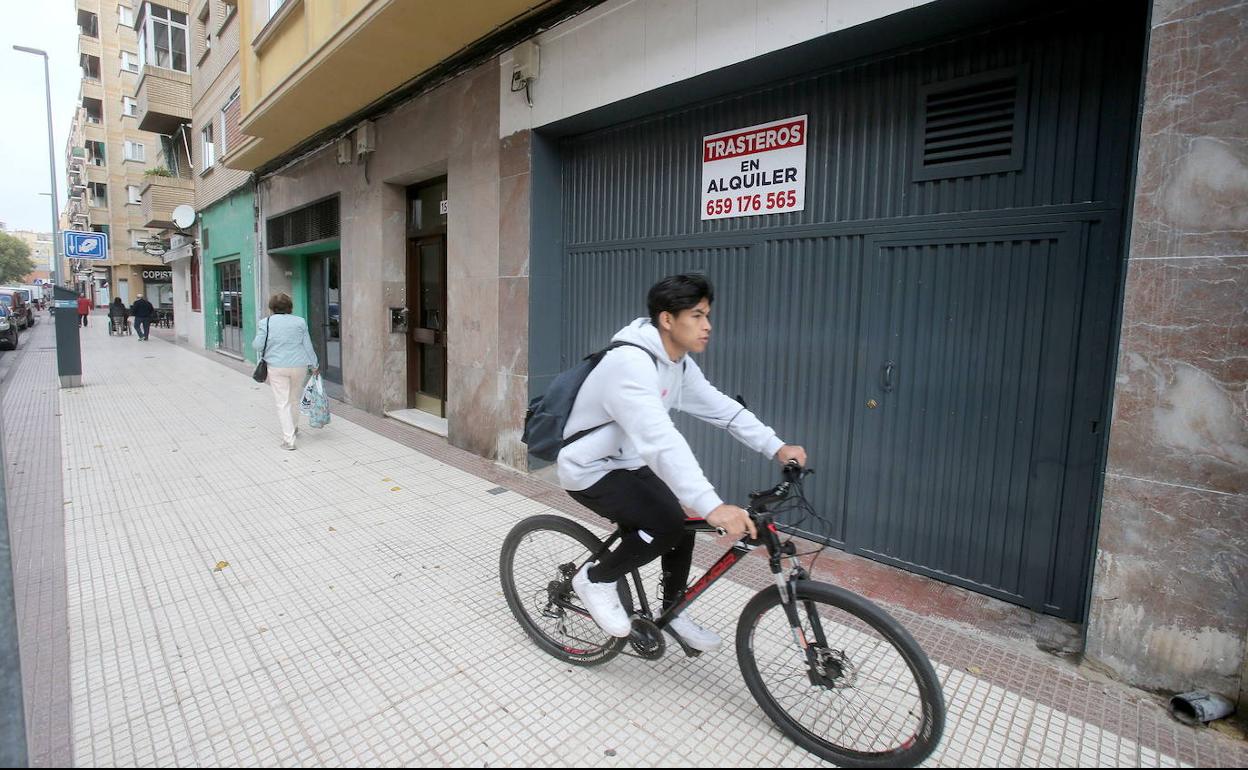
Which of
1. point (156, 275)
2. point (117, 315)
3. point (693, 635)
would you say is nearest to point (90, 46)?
point (156, 275)

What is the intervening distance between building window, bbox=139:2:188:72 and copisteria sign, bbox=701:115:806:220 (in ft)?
73.8

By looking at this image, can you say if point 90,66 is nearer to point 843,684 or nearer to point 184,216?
point 184,216

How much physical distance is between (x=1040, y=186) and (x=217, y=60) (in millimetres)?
17669

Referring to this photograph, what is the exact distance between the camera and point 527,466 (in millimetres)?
6230

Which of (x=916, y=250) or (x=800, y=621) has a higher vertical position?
(x=916, y=250)

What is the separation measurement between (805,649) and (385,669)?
6.25 ft

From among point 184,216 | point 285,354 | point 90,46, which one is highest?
point 90,46

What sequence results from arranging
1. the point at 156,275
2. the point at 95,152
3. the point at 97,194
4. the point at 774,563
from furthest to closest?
the point at 97,194, the point at 95,152, the point at 156,275, the point at 774,563

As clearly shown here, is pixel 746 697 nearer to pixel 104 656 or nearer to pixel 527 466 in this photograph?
pixel 104 656

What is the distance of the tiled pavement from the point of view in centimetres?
243

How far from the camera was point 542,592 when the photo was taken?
323 cm

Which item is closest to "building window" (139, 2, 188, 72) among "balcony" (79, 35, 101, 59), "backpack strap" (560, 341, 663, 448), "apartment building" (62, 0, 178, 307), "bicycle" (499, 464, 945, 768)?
"apartment building" (62, 0, 178, 307)

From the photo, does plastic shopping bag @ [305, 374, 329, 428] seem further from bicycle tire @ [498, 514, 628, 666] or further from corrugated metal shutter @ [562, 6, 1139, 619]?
bicycle tire @ [498, 514, 628, 666]

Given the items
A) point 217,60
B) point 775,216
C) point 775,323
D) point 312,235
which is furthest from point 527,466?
point 217,60
